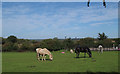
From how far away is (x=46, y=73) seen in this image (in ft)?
29.6

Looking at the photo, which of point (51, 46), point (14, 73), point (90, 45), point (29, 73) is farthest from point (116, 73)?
point (90, 45)

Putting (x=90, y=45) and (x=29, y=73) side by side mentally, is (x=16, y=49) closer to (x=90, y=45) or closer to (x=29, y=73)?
(x=90, y=45)

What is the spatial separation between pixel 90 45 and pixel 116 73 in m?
31.5

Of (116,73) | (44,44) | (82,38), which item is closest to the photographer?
(116,73)

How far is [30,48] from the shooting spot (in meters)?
37.9

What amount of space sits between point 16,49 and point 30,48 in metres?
3.26

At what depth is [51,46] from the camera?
36969 millimetres

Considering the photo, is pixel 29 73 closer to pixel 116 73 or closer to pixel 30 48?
pixel 116 73

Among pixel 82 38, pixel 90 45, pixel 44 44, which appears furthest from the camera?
pixel 82 38

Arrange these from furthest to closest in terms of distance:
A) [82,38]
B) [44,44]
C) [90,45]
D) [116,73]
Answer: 1. [82,38]
2. [90,45]
3. [44,44]
4. [116,73]

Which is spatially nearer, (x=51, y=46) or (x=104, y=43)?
A: (x=51, y=46)

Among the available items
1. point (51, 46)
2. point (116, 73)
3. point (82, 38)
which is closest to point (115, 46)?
point (82, 38)

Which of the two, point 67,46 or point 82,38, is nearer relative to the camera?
point 67,46

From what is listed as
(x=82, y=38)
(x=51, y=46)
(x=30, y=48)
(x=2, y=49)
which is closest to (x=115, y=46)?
(x=82, y=38)
